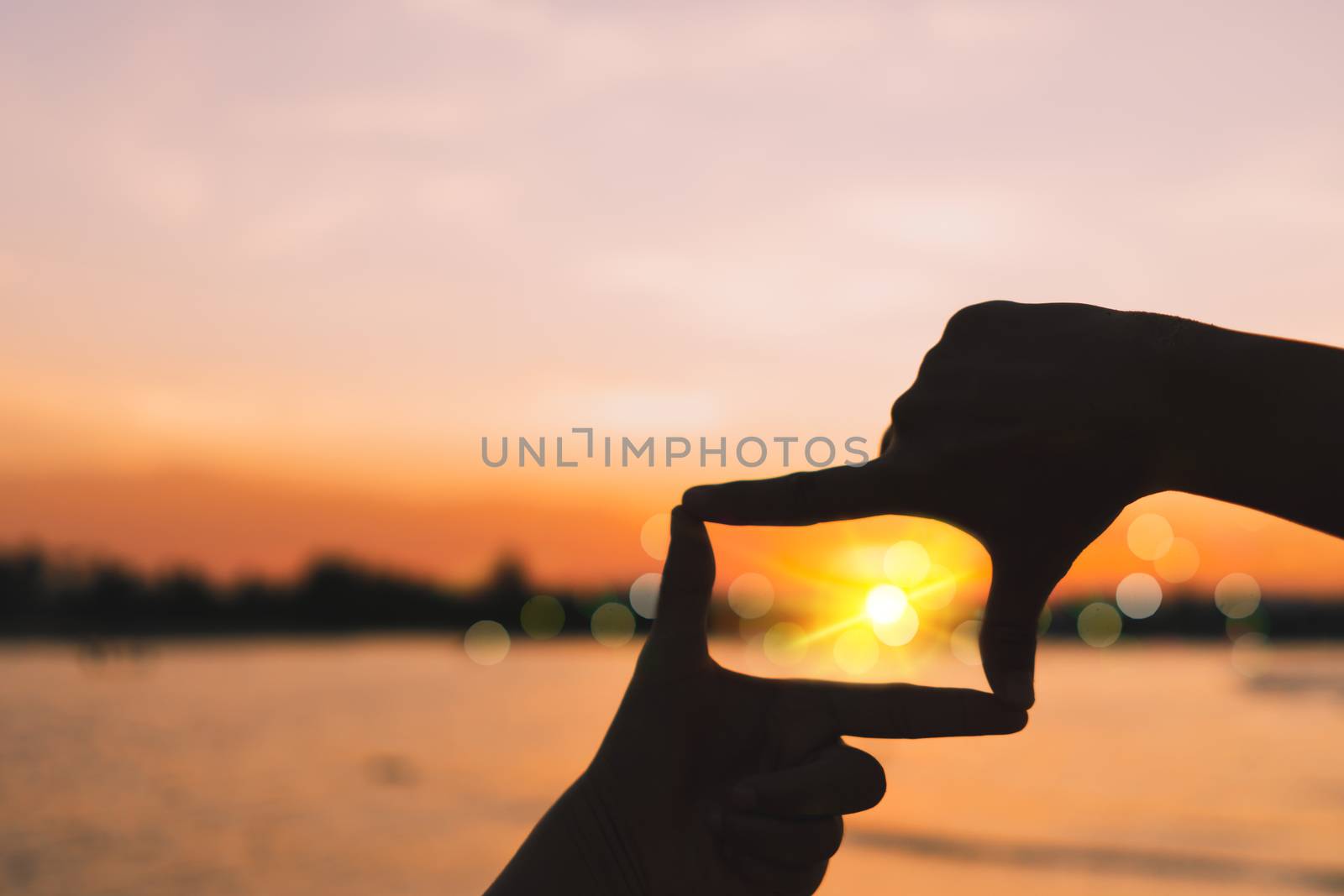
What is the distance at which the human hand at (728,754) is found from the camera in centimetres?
222

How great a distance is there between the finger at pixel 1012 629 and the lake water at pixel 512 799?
1661cm

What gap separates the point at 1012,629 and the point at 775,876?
0.75m

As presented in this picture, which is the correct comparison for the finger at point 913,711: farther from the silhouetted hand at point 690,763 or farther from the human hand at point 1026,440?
the human hand at point 1026,440

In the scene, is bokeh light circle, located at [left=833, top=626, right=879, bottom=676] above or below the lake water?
below

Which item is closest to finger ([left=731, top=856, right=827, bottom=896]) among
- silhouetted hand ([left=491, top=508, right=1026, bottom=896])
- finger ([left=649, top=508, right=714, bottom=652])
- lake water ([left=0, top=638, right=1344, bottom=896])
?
silhouetted hand ([left=491, top=508, right=1026, bottom=896])

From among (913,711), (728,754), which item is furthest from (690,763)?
(913,711)

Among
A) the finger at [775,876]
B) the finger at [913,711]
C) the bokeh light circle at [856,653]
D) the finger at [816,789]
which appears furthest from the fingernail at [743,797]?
the bokeh light circle at [856,653]

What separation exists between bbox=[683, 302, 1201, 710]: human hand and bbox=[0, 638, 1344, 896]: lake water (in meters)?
16.9

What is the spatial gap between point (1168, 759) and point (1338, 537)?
30.9 m

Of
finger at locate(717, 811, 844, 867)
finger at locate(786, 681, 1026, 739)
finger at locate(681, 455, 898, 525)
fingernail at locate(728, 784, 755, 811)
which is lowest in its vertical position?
finger at locate(717, 811, 844, 867)

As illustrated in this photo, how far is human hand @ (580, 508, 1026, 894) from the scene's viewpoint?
→ 2221 millimetres

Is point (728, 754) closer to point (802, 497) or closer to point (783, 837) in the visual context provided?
point (783, 837)

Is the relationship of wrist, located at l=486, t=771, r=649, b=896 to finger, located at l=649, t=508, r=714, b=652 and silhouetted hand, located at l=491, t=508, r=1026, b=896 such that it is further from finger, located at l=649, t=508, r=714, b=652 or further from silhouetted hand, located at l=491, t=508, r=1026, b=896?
finger, located at l=649, t=508, r=714, b=652

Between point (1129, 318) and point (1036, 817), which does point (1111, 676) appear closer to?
point (1036, 817)
